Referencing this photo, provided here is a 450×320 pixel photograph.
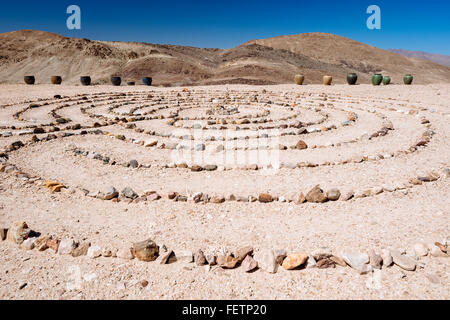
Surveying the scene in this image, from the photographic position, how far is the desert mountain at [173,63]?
35.2 m

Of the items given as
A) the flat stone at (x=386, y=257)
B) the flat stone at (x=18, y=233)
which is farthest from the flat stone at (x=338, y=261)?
the flat stone at (x=18, y=233)

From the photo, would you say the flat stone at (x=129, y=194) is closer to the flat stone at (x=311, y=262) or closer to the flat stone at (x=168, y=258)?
the flat stone at (x=168, y=258)

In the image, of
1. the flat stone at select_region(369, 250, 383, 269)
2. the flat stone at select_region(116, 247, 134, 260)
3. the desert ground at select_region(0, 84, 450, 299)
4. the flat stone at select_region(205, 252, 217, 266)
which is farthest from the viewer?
the flat stone at select_region(116, 247, 134, 260)

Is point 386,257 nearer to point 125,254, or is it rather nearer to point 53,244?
point 125,254

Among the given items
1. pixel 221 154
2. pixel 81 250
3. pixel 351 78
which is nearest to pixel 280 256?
pixel 81 250

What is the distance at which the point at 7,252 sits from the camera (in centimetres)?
403

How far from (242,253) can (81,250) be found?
2.00 m

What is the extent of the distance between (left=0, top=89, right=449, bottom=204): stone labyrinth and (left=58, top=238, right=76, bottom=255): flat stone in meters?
Result: 1.35

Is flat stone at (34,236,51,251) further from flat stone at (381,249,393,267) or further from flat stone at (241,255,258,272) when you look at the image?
flat stone at (381,249,393,267)

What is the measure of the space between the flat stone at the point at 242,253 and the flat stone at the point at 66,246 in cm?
204

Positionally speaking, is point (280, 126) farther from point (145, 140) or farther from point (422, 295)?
point (422, 295)

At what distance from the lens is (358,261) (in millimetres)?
3713

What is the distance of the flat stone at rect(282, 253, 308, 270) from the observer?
3.71m

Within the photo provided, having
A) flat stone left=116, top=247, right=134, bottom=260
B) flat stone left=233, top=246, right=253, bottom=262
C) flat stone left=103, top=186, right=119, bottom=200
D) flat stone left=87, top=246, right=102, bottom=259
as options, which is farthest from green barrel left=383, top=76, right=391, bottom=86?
flat stone left=87, top=246, right=102, bottom=259
